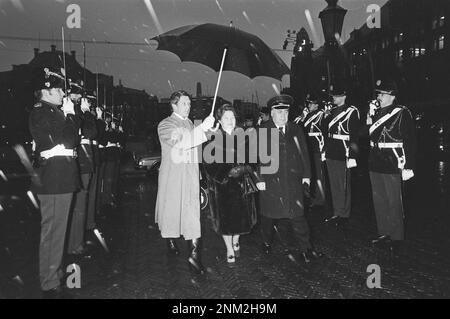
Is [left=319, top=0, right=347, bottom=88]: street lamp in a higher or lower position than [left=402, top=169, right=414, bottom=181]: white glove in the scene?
higher

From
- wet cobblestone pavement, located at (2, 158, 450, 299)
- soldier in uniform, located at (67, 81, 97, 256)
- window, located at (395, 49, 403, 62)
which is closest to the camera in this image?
wet cobblestone pavement, located at (2, 158, 450, 299)

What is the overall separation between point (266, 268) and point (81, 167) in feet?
9.91

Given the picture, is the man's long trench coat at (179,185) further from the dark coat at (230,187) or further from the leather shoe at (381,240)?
the leather shoe at (381,240)

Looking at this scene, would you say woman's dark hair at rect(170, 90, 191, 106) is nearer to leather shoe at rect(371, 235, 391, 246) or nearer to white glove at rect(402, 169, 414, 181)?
white glove at rect(402, 169, 414, 181)

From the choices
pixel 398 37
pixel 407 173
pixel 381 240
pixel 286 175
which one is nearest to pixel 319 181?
pixel 381 240

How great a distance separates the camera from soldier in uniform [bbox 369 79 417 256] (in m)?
5.52

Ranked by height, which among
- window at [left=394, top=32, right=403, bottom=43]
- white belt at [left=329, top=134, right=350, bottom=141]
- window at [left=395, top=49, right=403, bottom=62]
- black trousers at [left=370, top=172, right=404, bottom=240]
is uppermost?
window at [left=394, top=32, right=403, bottom=43]

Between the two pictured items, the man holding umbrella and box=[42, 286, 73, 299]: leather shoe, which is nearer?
box=[42, 286, 73, 299]: leather shoe

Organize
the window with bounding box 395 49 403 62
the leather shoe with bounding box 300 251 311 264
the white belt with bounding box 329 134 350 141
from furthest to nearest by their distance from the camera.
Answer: the window with bounding box 395 49 403 62
the white belt with bounding box 329 134 350 141
the leather shoe with bounding box 300 251 311 264

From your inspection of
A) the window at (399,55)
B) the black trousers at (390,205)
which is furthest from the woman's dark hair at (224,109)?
the window at (399,55)

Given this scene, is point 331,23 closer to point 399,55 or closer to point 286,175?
point 286,175

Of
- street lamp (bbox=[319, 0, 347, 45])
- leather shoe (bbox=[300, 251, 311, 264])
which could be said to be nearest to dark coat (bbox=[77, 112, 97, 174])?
leather shoe (bbox=[300, 251, 311, 264])

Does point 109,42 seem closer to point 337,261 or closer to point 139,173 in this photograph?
point 139,173
